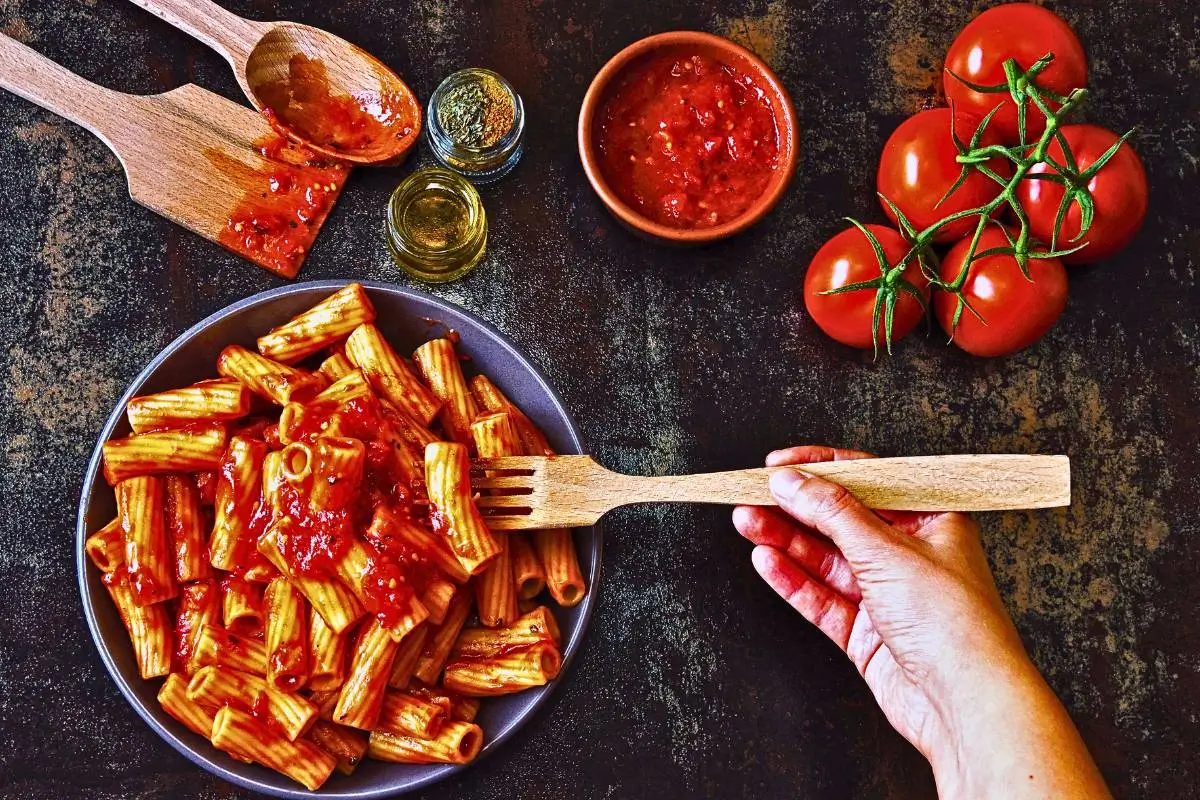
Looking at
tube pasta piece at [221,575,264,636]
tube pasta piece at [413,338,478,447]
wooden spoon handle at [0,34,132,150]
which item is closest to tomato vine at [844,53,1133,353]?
tube pasta piece at [413,338,478,447]

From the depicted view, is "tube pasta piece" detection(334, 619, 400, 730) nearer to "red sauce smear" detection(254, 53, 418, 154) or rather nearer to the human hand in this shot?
the human hand

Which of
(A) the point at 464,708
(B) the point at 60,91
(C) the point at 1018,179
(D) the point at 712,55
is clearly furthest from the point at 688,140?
(B) the point at 60,91

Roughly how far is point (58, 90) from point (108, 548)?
3.74 feet

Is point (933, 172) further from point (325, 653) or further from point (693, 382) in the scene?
point (325, 653)

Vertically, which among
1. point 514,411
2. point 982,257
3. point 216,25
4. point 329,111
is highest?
point 982,257

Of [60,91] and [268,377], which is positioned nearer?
[268,377]

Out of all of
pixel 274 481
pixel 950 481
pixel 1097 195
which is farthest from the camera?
pixel 1097 195

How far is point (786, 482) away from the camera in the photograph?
2057mm

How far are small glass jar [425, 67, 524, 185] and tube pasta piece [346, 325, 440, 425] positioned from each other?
529mm

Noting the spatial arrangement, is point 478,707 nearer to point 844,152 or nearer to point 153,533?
point 153,533

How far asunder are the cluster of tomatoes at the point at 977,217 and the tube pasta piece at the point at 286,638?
1.29 metres

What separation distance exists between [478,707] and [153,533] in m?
0.77

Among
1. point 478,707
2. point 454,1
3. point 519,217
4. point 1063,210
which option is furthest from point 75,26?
point 1063,210

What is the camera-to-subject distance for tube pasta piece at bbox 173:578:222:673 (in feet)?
6.91
